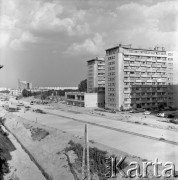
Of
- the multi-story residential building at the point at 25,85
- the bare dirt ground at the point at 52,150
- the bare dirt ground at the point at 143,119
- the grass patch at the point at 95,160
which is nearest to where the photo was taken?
the grass patch at the point at 95,160

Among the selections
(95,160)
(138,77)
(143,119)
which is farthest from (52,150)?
(138,77)

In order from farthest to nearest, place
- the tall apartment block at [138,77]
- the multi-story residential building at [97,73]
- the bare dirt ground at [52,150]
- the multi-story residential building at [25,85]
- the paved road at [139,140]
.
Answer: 1. the multi-story residential building at [25,85]
2. the multi-story residential building at [97,73]
3. the tall apartment block at [138,77]
4. the paved road at [139,140]
5. the bare dirt ground at [52,150]

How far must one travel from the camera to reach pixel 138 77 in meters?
35.9

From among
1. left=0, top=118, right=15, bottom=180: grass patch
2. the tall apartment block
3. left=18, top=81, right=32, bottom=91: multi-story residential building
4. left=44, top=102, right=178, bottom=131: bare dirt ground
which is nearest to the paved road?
left=44, top=102, right=178, bottom=131: bare dirt ground

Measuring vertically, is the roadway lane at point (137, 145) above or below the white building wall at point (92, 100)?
below

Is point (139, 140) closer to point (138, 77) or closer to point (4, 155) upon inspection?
point (4, 155)

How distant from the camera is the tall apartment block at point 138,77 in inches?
1364

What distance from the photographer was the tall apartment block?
114 feet

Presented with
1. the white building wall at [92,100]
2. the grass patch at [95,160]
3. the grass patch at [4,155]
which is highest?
the white building wall at [92,100]

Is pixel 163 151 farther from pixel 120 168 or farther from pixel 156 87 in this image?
pixel 156 87

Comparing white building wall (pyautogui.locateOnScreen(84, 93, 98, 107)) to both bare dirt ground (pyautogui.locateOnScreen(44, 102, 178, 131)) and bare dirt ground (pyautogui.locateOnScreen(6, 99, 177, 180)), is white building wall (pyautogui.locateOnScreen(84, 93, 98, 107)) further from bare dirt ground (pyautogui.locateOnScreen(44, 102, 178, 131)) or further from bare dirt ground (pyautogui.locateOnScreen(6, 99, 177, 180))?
bare dirt ground (pyautogui.locateOnScreen(6, 99, 177, 180))

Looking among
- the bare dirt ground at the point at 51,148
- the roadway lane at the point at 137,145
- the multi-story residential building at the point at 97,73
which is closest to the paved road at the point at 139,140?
the roadway lane at the point at 137,145

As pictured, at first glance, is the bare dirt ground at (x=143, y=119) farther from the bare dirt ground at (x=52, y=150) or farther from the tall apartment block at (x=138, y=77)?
the bare dirt ground at (x=52, y=150)

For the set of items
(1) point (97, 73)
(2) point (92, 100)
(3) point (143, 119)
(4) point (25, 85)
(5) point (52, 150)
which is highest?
(1) point (97, 73)
